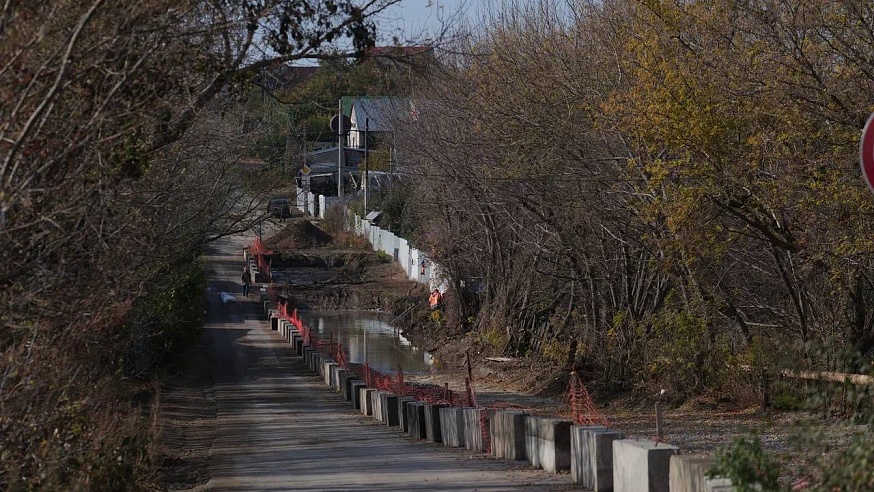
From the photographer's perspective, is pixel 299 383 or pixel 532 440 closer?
pixel 532 440

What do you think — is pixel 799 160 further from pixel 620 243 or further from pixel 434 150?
pixel 434 150

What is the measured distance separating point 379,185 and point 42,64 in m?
58.9

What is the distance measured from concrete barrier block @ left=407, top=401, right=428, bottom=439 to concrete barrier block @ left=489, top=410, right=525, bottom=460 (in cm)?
406

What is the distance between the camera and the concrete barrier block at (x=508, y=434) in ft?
44.1

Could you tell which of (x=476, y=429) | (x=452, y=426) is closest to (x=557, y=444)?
(x=476, y=429)

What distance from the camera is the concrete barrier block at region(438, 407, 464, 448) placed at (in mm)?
16516

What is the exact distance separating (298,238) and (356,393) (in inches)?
1774

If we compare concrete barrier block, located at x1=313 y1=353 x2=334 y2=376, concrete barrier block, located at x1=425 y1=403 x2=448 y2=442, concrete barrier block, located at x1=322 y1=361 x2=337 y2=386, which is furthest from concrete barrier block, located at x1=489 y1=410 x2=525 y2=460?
concrete barrier block, located at x1=313 y1=353 x2=334 y2=376

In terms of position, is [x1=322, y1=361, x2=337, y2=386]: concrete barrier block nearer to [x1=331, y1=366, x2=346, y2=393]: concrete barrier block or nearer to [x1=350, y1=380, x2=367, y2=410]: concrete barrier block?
[x1=331, y1=366, x2=346, y2=393]: concrete barrier block

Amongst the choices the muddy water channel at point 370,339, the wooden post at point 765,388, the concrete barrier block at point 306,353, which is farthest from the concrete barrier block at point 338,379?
the wooden post at point 765,388

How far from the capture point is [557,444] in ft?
39.7

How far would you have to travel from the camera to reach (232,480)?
13.0 m

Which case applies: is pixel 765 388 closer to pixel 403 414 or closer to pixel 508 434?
pixel 403 414

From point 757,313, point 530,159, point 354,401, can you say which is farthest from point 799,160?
point 354,401
